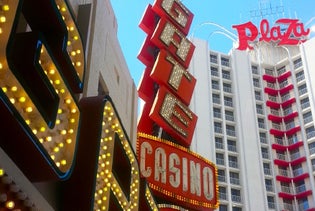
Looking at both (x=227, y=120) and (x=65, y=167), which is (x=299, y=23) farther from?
(x=65, y=167)

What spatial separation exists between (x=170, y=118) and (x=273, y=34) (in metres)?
52.5

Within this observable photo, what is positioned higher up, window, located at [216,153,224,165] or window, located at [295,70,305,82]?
window, located at [295,70,305,82]

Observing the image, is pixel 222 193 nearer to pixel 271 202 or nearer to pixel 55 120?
pixel 271 202

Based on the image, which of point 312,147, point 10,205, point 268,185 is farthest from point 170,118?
point 312,147

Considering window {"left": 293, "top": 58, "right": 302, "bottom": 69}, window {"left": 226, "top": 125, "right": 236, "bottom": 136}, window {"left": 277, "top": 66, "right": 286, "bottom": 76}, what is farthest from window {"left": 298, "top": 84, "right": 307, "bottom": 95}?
window {"left": 226, "top": 125, "right": 236, "bottom": 136}

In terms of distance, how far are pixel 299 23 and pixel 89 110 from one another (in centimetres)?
6830

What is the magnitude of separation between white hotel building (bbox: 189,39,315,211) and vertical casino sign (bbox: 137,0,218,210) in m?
30.5

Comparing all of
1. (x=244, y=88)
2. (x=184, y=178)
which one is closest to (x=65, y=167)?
(x=184, y=178)

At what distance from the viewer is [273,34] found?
71250 mm

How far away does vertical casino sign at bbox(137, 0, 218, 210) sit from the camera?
18719 millimetres

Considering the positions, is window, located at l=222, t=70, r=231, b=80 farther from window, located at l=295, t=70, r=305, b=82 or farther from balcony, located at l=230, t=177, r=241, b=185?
balcony, located at l=230, t=177, r=241, b=185

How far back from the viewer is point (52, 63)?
Answer: 21.4 ft

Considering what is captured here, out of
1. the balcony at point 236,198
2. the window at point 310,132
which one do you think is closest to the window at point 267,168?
the balcony at point 236,198

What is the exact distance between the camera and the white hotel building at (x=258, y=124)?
5569cm
